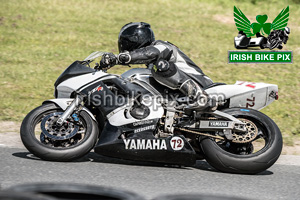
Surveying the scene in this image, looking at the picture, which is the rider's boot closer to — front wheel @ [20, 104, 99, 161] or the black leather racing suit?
the black leather racing suit

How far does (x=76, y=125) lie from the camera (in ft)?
18.0

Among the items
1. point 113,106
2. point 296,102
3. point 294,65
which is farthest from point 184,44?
point 113,106

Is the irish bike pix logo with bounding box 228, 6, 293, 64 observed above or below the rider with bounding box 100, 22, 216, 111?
above

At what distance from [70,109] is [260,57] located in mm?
8914

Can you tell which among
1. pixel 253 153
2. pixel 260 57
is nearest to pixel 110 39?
pixel 260 57

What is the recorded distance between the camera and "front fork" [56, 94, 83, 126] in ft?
17.5

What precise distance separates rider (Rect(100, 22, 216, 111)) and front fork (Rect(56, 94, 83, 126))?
0.48m

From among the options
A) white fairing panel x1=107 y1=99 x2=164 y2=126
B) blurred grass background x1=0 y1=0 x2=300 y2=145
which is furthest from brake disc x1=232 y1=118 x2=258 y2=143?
blurred grass background x1=0 y1=0 x2=300 y2=145

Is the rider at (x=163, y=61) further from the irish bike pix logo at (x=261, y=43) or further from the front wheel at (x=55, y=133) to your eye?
the irish bike pix logo at (x=261, y=43)

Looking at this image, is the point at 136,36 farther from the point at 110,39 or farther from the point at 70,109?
the point at 110,39

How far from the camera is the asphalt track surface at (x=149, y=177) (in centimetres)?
459

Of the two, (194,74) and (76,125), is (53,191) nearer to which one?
(76,125)

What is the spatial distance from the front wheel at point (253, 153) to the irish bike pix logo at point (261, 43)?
7595 millimetres

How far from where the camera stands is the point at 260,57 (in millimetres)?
13344
